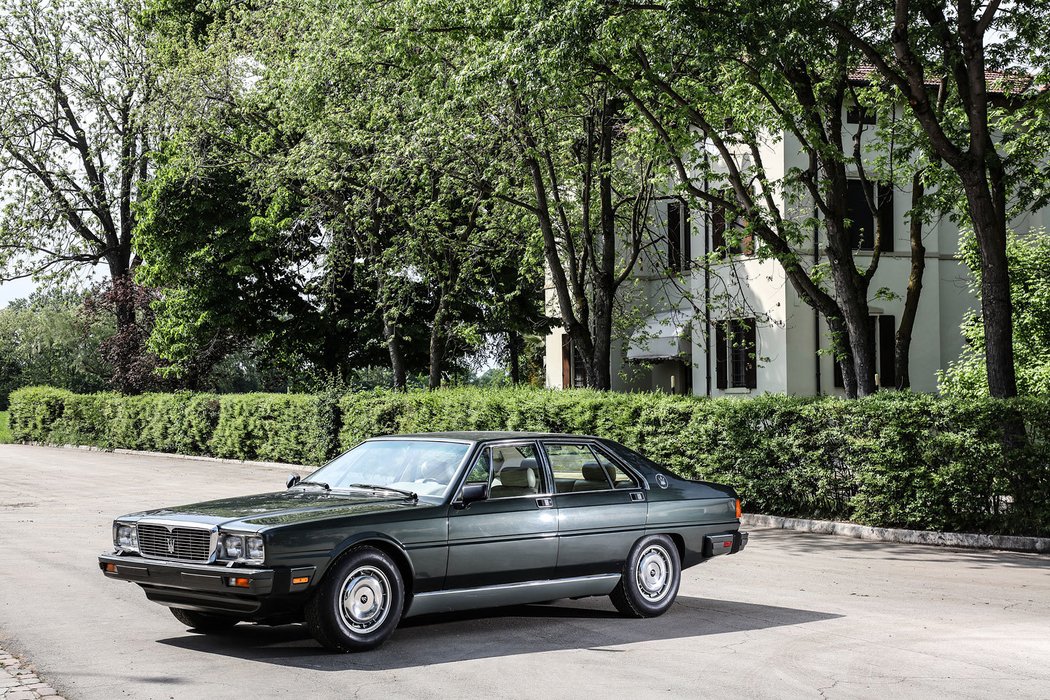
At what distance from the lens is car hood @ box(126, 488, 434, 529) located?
311 inches

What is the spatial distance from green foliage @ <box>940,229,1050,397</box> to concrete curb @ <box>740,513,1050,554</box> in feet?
26.2

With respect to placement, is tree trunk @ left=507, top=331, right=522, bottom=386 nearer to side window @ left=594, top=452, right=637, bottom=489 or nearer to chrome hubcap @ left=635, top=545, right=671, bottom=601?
side window @ left=594, top=452, right=637, bottom=489

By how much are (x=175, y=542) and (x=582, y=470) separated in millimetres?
3252

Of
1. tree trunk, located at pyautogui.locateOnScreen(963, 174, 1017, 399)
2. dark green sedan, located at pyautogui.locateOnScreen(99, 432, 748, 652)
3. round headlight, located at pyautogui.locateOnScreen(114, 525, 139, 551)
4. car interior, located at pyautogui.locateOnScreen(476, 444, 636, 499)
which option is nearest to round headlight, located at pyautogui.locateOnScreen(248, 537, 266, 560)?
dark green sedan, located at pyautogui.locateOnScreen(99, 432, 748, 652)

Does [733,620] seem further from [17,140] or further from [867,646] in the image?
[17,140]

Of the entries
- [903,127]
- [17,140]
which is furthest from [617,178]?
[17,140]

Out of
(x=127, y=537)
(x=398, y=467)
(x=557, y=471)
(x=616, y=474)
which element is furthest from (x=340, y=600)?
(x=616, y=474)

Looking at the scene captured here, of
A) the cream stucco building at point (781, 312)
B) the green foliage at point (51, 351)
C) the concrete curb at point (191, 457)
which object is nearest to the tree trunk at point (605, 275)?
the cream stucco building at point (781, 312)

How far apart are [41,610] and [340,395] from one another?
2054cm

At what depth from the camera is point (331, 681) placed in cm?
715

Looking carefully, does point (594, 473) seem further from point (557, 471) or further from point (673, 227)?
point (673, 227)

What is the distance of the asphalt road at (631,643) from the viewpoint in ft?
23.4

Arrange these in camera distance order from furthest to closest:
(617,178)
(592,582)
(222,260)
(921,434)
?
(222,260)
(617,178)
(921,434)
(592,582)

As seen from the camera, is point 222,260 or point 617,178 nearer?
point 617,178
